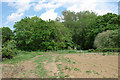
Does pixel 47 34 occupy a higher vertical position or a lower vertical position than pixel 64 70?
higher

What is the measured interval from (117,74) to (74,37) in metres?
27.4

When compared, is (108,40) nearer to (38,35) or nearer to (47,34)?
(47,34)

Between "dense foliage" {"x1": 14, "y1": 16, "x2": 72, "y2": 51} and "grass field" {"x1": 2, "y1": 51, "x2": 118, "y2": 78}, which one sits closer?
"grass field" {"x1": 2, "y1": 51, "x2": 118, "y2": 78}

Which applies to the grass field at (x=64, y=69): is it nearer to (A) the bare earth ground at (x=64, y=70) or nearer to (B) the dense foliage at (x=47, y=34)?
(A) the bare earth ground at (x=64, y=70)

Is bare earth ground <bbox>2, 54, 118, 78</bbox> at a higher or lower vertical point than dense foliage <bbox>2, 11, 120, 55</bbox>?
lower

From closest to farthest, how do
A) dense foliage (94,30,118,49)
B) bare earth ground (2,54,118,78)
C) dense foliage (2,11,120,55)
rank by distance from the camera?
bare earth ground (2,54,118,78) → dense foliage (94,30,118,49) → dense foliage (2,11,120,55)

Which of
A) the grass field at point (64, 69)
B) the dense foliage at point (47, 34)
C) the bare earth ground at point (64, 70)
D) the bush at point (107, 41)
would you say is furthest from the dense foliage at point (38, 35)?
the bare earth ground at point (64, 70)

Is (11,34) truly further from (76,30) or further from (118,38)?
(118,38)

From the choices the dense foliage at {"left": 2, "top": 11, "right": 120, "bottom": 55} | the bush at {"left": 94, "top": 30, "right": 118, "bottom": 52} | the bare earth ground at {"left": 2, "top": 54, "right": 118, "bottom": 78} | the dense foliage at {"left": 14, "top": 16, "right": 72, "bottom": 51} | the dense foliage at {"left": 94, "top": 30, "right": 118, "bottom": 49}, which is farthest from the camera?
the dense foliage at {"left": 14, "top": 16, "right": 72, "bottom": 51}

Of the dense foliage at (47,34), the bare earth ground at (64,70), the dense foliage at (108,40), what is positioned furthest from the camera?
the dense foliage at (47,34)

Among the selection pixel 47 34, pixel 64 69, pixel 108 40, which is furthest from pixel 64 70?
pixel 47 34

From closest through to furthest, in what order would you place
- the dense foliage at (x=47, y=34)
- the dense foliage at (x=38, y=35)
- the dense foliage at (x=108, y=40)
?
the dense foliage at (x=108, y=40) → the dense foliage at (x=47, y=34) → the dense foliage at (x=38, y=35)

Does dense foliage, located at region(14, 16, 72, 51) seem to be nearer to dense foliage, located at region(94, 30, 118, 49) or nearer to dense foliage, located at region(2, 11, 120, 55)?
dense foliage, located at region(2, 11, 120, 55)

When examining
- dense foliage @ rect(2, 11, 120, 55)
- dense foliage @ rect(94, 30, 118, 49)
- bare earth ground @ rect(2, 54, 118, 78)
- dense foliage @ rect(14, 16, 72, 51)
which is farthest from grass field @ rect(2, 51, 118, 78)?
dense foliage @ rect(14, 16, 72, 51)
